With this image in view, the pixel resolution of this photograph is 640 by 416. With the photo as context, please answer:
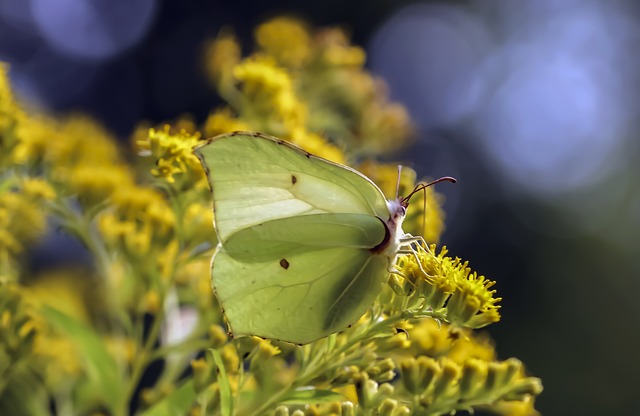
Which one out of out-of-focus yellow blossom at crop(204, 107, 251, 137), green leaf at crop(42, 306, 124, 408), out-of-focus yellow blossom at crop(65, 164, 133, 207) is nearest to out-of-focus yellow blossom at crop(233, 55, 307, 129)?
out-of-focus yellow blossom at crop(204, 107, 251, 137)

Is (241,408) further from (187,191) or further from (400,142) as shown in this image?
(400,142)

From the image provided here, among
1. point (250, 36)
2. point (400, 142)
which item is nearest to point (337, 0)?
point (250, 36)

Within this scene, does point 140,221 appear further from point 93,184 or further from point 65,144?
point 65,144

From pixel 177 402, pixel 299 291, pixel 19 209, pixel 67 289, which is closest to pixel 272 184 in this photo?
pixel 299 291

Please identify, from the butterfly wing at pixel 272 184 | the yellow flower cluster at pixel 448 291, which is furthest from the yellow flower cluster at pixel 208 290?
the butterfly wing at pixel 272 184

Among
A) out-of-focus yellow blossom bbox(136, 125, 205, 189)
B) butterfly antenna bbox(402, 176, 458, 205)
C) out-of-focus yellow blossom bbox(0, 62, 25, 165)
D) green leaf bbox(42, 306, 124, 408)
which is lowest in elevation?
green leaf bbox(42, 306, 124, 408)

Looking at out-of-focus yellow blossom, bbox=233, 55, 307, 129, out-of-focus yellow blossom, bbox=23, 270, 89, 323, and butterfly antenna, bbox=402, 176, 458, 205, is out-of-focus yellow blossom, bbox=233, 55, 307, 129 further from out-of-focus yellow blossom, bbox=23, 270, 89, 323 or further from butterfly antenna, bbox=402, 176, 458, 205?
out-of-focus yellow blossom, bbox=23, 270, 89, 323

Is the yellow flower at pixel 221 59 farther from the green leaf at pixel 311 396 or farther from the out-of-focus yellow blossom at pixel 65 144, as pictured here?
the green leaf at pixel 311 396
